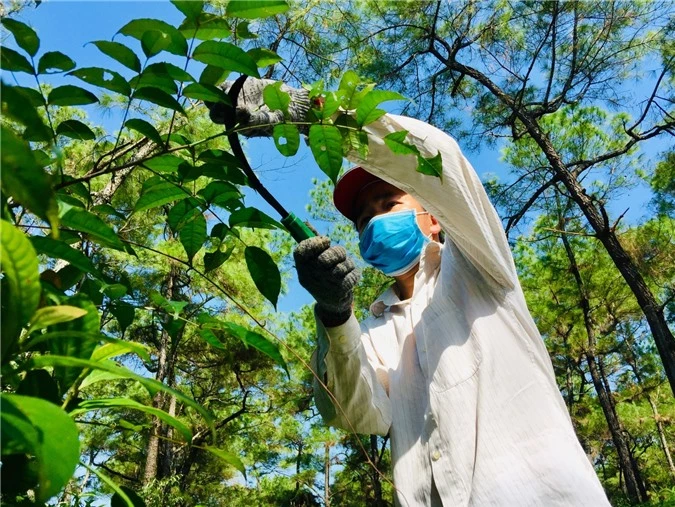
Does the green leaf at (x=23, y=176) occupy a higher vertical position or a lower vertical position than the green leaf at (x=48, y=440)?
higher

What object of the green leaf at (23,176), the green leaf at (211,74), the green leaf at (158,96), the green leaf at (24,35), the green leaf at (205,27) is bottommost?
A: the green leaf at (23,176)

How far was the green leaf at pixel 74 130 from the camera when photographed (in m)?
0.63

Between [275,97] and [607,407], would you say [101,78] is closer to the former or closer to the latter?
[275,97]

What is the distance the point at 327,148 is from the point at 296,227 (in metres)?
0.37

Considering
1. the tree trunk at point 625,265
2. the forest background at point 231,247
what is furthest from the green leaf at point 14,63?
the tree trunk at point 625,265

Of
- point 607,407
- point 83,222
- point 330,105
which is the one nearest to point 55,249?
point 83,222

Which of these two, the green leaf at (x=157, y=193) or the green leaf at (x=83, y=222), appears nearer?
the green leaf at (x=83, y=222)

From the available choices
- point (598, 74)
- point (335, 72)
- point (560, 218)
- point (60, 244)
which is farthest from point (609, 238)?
point (60, 244)

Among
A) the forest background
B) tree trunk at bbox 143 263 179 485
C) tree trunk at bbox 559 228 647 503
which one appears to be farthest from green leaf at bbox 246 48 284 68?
tree trunk at bbox 559 228 647 503

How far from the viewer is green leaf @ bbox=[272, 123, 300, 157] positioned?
683 mm

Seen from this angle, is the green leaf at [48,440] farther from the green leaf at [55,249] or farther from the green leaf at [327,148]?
the green leaf at [327,148]

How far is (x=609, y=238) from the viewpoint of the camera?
14.9 ft

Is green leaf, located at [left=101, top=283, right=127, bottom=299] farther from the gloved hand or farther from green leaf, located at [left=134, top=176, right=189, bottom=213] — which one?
the gloved hand

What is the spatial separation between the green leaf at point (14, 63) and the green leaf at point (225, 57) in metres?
0.16
